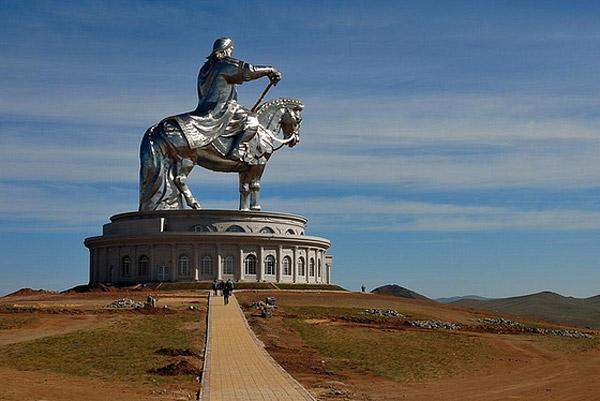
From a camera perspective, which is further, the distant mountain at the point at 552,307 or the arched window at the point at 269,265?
the distant mountain at the point at 552,307

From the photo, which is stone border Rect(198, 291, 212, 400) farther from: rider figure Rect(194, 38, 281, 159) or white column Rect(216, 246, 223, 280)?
rider figure Rect(194, 38, 281, 159)

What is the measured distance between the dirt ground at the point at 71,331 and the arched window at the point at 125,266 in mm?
10243

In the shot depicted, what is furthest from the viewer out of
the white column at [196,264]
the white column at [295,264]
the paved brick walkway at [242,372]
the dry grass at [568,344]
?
the white column at [295,264]

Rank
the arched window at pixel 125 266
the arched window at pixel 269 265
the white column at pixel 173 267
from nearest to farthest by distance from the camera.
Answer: the white column at pixel 173 267, the arched window at pixel 269 265, the arched window at pixel 125 266

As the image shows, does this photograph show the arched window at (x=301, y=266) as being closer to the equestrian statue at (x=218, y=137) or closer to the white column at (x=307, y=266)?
the white column at (x=307, y=266)

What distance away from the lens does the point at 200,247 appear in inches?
2933

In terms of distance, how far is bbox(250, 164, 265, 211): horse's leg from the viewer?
80.6 m

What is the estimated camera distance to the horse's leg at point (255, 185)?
264ft

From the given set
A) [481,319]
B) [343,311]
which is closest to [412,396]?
[343,311]

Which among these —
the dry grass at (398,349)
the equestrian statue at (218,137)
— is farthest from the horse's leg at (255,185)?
the dry grass at (398,349)

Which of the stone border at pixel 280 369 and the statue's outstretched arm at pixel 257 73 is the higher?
the statue's outstretched arm at pixel 257 73

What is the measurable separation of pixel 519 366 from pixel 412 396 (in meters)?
10.7

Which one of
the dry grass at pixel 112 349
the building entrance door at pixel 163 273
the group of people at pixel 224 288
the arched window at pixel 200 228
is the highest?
the arched window at pixel 200 228

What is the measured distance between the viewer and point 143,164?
76.3 metres
